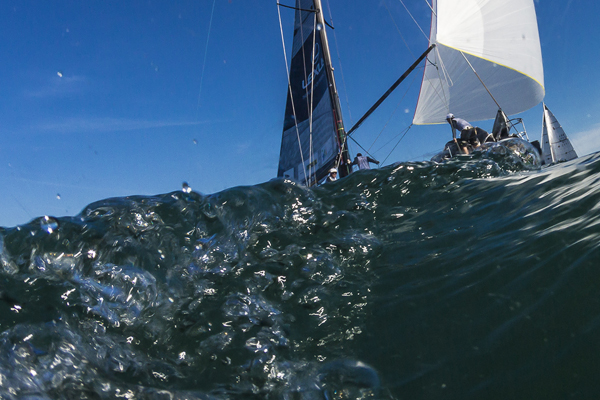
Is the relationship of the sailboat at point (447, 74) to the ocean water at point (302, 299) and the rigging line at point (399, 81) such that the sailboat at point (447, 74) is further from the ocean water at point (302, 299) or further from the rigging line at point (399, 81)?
the ocean water at point (302, 299)

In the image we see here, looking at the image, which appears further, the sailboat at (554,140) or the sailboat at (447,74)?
the sailboat at (554,140)

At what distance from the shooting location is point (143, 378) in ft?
3.71

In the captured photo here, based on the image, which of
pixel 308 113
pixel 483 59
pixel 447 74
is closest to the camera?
pixel 308 113

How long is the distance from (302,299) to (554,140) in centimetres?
2408

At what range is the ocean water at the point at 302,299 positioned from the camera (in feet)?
3.34

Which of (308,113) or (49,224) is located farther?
(308,113)

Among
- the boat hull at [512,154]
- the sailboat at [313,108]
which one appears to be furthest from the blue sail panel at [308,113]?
the boat hull at [512,154]

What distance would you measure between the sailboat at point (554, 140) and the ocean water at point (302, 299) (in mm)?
21715

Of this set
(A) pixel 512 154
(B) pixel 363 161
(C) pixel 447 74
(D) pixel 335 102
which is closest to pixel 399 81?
(D) pixel 335 102

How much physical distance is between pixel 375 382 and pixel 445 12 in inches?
616

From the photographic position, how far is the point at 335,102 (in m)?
12.0

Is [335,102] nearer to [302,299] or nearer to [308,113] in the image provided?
[308,113]

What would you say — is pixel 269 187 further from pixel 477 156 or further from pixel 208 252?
pixel 477 156

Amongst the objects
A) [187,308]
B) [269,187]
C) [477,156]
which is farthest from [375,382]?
[477,156]
